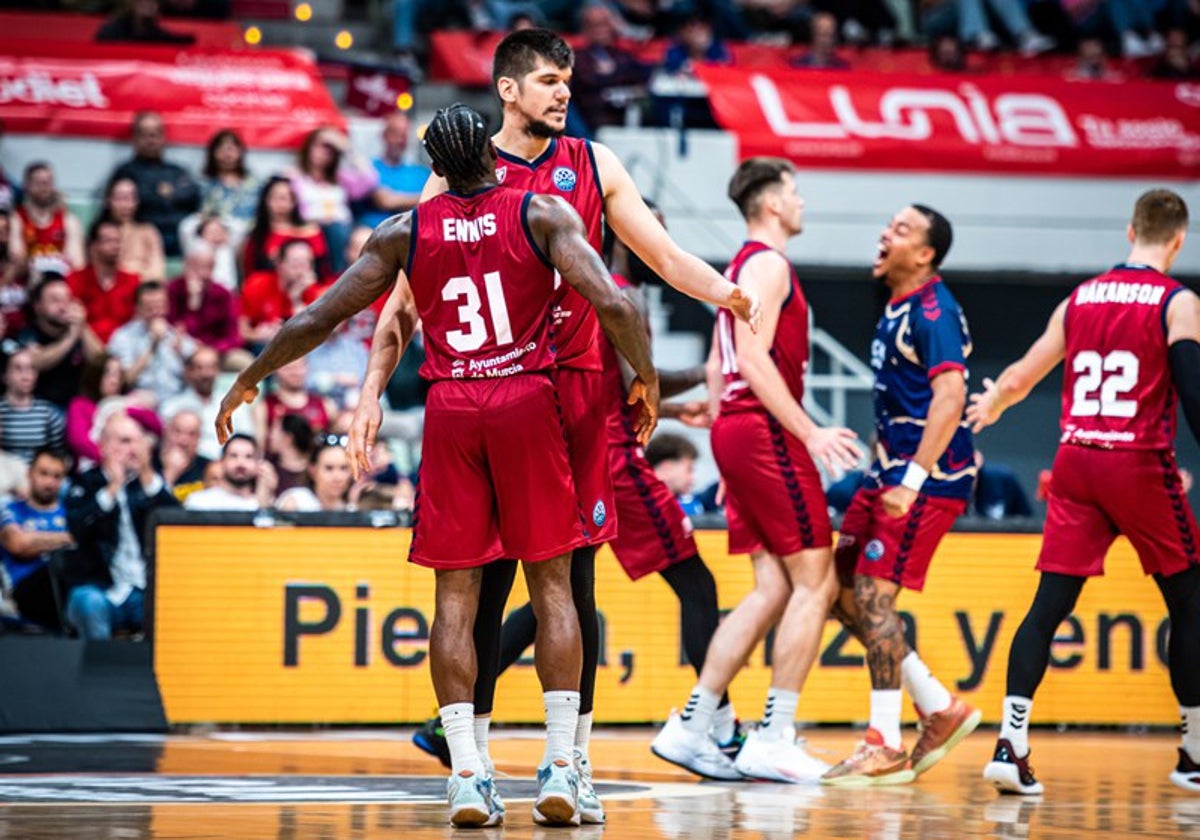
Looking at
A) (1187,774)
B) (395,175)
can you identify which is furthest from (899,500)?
(395,175)

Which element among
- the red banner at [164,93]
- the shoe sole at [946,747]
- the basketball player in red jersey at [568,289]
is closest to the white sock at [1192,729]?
the shoe sole at [946,747]

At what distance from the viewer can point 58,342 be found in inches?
504

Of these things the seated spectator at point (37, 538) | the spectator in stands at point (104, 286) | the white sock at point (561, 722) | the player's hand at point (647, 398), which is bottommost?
the white sock at point (561, 722)

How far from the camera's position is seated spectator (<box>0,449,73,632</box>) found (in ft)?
34.2

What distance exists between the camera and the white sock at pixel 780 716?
7.81m

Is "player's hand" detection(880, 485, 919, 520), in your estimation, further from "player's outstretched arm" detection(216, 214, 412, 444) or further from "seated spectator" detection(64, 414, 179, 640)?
"seated spectator" detection(64, 414, 179, 640)

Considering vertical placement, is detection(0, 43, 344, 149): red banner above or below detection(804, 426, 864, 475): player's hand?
above

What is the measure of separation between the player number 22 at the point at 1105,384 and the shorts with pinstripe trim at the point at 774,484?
1.10 meters

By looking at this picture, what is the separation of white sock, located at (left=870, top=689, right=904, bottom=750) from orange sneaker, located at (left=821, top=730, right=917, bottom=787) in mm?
25

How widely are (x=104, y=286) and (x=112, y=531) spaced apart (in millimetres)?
3503

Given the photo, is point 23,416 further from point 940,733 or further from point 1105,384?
point 1105,384

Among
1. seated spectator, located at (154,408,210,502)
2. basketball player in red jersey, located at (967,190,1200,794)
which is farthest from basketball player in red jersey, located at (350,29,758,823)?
seated spectator, located at (154,408,210,502)

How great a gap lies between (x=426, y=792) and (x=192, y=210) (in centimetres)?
824

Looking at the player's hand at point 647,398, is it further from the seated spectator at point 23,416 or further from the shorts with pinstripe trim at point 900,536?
the seated spectator at point 23,416
